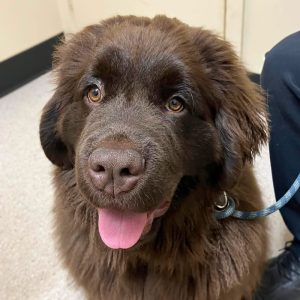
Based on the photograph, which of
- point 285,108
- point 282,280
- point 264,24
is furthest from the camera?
point 264,24

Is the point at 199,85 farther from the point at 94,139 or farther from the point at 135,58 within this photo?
the point at 94,139

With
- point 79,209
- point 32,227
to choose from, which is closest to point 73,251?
point 79,209

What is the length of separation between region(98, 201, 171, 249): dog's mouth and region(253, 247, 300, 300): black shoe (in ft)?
2.01

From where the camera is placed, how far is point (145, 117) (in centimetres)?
96

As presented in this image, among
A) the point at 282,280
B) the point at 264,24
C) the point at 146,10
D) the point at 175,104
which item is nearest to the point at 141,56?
the point at 175,104

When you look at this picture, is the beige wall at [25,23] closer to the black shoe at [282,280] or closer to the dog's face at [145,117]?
the dog's face at [145,117]

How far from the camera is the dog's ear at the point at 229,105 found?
1.05 meters

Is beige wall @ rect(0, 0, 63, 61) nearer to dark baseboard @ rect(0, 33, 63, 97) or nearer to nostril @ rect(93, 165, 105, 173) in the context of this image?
dark baseboard @ rect(0, 33, 63, 97)

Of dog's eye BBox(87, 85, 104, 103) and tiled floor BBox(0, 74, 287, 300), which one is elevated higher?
dog's eye BBox(87, 85, 104, 103)

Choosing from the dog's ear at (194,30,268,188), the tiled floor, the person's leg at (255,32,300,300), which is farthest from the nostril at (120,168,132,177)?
the tiled floor

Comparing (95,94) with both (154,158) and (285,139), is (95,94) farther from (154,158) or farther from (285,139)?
(285,139)

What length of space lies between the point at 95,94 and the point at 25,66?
1915mm

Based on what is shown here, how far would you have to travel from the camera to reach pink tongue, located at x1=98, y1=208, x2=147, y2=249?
1.00 m

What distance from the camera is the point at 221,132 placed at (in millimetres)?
1061
